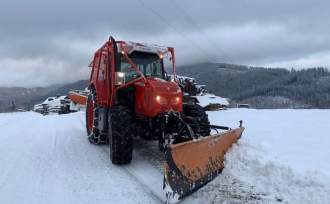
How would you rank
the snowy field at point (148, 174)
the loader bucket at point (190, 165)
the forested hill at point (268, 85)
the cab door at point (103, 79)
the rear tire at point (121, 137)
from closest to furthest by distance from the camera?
the loader bucket at point (190, 165), the snowy field at point (148, 174), the rear tire at point (121, 137), the cab door at point (103, 79), the forested hill at point (268, 85)

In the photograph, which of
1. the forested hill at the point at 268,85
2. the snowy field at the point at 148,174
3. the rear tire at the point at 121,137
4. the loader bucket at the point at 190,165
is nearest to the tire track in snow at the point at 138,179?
the snowy field at the point at 148,174

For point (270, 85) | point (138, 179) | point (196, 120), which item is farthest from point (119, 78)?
point (270, 85)

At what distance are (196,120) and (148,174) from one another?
5.83 feet

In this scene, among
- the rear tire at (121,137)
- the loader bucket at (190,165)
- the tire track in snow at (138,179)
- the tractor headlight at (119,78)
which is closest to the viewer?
the loader bucket at (190,165)

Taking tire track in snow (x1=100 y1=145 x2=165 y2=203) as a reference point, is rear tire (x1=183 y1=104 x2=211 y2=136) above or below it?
above

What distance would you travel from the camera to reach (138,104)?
7.87 m

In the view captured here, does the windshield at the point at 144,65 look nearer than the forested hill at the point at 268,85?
Yes

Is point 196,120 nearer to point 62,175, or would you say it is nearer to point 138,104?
point 138,104

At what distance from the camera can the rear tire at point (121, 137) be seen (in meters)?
7.05

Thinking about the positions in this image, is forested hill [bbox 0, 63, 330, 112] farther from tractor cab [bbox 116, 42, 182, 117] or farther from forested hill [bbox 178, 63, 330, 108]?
tractor cab [bbox 116, 42, 182, 117]

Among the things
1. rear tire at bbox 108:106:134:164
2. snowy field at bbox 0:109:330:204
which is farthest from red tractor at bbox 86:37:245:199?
snowy field at bbox 0:109:330:204

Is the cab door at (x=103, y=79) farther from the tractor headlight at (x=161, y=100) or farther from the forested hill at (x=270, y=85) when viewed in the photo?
the forested hill at (x=270, y=85)

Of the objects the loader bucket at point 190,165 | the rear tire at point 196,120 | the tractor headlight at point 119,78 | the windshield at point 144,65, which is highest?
the windshield at point 144,65

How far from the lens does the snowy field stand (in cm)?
532
